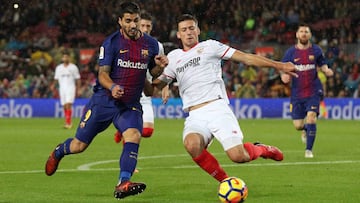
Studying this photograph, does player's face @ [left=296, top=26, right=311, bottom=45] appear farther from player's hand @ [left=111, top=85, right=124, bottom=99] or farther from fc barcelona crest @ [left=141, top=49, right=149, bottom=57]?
player's hand @ [left=111, top=85, right=124, bottom=99]

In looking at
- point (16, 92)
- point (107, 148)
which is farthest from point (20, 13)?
point (107, 148)

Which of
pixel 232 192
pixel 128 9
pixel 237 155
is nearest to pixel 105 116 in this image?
pixel 128 9

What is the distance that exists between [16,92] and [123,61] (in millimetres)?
25687

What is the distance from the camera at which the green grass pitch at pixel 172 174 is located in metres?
9.88

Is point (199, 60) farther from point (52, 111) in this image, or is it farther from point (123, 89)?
point (52, 111)

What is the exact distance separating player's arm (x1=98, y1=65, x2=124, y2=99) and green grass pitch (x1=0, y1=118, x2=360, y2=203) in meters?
1.16

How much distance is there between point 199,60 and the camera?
405 inches

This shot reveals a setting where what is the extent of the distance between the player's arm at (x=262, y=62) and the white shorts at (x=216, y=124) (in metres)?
0.64

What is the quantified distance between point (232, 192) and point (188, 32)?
2.28 m

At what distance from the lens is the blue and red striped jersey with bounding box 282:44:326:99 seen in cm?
1639

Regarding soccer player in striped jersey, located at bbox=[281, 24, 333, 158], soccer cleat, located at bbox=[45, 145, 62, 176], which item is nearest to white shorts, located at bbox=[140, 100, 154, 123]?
soccer cleat, located at bbox=[45, 145, 62, 176]

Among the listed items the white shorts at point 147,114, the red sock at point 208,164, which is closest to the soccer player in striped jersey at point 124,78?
the red sock at point 208,164

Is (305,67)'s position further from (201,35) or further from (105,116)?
(201,35)

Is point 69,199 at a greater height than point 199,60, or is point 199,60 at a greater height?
point 199,60
